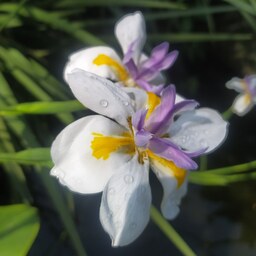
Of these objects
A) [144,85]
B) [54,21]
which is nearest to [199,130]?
[144,85]

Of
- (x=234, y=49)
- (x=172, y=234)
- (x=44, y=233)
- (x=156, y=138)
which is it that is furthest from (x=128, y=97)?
(x=234, y=49)

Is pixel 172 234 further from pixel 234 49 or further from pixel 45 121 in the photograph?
pixel 234 49

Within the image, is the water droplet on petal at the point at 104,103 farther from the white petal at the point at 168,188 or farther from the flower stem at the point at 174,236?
the flower stem at the point at 174,236

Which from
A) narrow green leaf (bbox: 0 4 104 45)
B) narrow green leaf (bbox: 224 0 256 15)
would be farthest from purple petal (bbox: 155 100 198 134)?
narrow green leaf (bbox: 0 4 104 45)

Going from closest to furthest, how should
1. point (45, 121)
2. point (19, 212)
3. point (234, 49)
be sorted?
1. point (19, 212)
2. point (45, 121)
3. point (234, 49)

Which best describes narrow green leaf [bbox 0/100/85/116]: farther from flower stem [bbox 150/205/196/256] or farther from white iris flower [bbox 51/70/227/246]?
flower stem [bbox 150/205/196/256]

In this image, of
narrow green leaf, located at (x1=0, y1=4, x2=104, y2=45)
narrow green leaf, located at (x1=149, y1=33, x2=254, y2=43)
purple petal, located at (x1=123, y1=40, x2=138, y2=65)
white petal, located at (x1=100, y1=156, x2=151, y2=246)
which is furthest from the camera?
narrow green leaf, located at (x1=149, y1=33, x2=254, y2=43)

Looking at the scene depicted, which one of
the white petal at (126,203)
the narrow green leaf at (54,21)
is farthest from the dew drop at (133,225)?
the narrow green leaf at (54,21)
